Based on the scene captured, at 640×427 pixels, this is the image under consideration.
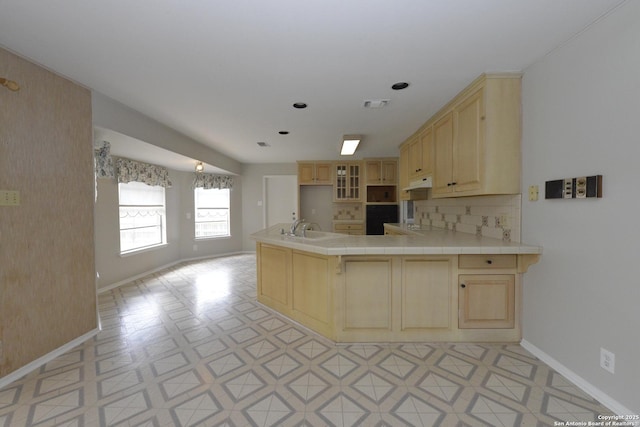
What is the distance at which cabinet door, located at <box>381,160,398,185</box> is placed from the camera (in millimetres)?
5547

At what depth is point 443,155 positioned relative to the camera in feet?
9.50

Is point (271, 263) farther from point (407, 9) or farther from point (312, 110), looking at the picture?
point (407, 9)

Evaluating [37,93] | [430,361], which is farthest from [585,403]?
[37,93]

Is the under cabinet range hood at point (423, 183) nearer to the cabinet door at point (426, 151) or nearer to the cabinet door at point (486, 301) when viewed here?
the cabinet door at point (426, 151)

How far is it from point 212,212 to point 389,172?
164 inches

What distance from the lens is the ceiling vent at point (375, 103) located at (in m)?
2.62

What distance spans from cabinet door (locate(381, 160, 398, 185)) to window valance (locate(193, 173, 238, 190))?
353 cm

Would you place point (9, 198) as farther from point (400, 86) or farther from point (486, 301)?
point (486, 301)

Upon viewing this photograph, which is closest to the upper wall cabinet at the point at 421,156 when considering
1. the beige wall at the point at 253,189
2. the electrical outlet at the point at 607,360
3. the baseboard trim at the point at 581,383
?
the baseboard trim at the point at 581,383

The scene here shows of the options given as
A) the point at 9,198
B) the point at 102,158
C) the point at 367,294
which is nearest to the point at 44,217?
the point at 9,198

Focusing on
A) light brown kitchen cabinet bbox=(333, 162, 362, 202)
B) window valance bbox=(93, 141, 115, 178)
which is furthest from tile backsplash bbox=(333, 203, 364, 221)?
window valance bbox=(93, 141, 115, 178)

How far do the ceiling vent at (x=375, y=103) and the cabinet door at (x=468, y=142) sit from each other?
2.34ft

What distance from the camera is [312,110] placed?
2857 mm

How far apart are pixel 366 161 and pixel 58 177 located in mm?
4776
